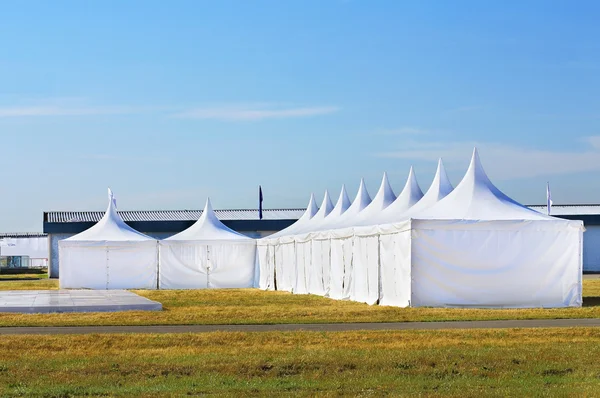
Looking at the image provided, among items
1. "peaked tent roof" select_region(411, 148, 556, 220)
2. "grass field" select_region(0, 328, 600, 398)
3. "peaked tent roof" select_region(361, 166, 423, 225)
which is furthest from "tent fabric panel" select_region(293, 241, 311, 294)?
"grass field" select_region(0, 328, 600, 398)

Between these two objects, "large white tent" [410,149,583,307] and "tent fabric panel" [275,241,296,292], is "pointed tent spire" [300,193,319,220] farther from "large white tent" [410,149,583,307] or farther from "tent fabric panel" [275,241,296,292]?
"large white tent" [410,149,583,307]

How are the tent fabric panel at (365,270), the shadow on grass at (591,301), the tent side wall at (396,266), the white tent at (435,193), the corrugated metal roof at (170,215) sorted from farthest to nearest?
the corrugated metal roof at (170,215), the white tent at (435,193), the tent fabric panel at (365,270), the shadow on grass at (591,301), the tent side wall at (396,266)

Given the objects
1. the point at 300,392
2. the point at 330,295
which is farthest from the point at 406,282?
the point at 300,392

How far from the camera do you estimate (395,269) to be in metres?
29.5

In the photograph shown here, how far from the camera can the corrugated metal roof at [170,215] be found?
286 ft

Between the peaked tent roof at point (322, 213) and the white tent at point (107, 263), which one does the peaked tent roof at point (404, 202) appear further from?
the white tent at point (107, 263)

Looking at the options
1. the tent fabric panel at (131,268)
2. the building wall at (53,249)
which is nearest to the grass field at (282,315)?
the tent fabric panel at (131,268)

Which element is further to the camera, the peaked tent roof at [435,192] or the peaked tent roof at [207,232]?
the peaked tent roof at [207,232]

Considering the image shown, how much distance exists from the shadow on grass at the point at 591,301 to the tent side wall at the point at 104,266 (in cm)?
2178

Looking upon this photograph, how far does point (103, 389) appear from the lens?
1246cm

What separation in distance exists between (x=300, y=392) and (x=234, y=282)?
3753 cm

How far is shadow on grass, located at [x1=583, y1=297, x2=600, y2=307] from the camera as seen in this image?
2957 cm

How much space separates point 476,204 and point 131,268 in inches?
883

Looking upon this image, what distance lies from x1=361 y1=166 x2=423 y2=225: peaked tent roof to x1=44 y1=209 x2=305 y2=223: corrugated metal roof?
48.0m
